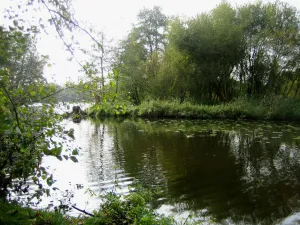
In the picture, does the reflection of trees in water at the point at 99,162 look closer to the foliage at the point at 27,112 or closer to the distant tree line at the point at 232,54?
the foliage at the point at 27,112

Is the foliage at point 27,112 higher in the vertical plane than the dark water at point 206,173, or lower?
higher

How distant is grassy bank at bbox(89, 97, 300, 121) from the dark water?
A: 7.30m

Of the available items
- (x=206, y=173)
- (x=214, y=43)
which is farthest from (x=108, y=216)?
(x=214, y=43)

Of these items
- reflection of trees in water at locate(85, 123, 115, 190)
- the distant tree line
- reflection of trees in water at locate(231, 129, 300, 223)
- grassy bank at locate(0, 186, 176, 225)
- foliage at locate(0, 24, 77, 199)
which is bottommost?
reflection of trees in water at locate(231, 129, 300, 223)

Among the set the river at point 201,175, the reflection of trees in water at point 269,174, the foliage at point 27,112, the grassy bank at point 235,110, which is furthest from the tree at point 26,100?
the grassy bank at point 235,110

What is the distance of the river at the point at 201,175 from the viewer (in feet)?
17.4

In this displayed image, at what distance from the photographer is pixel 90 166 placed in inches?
339

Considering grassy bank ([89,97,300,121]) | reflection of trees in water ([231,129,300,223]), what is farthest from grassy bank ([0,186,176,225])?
grassy bank ([89,97,300,121])

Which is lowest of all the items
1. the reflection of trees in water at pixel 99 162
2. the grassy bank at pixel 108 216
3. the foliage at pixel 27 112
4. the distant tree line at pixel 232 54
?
the reflection of trees in water at pixel 99 162

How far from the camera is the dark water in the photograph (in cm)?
532

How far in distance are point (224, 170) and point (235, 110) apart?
14749 millimetres

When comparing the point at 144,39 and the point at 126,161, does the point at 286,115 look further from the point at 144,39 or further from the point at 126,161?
the point at 144,39

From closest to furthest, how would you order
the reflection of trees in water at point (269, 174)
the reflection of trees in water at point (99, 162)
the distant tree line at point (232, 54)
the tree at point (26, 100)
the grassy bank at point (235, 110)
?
1. the tree at point (26, 100)
2. the reflection of trees in water at point (269, 174)
3. the reflection of trees in water at point (99, 162)
4. the grassy bank at point (235, 110)
5. the distant tree line at point (232, 54)

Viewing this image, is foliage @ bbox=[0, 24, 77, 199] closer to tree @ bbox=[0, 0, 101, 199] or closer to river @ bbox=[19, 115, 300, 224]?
tree @ bbox=[0, 0, 101, 199]
